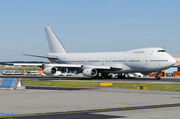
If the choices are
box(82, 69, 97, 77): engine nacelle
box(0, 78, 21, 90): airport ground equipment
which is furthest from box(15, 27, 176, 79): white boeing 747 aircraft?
box(0, 78, 21, 90): airport ground equipment

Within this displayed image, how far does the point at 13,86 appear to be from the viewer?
38.4 meters

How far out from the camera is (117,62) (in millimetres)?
72875

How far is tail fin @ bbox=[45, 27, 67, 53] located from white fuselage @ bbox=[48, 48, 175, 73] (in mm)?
8327

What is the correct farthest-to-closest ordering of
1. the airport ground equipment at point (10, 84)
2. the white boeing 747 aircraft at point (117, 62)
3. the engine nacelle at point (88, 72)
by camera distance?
the engine nacelle at point (88, 72)
the white boeing 747 aircraft at point (117, 62)
the airport ground equipment at point (10, 84)

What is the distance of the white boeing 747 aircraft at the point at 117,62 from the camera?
67.1 metres

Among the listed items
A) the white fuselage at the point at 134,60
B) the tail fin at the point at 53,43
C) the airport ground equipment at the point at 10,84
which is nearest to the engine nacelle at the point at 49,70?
the white fuselage at the point at 134,60

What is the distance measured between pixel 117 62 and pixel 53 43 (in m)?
22.5

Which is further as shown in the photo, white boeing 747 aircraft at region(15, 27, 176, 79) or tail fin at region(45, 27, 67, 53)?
tail fin at region(45, 27, 67, 53)

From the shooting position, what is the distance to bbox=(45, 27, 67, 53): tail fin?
87537mm

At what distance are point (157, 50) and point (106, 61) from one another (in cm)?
1273

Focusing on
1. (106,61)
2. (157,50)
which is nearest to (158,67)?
(157,50)

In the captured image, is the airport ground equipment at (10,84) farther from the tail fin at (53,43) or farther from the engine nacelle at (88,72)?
the tail fin at (53,43)

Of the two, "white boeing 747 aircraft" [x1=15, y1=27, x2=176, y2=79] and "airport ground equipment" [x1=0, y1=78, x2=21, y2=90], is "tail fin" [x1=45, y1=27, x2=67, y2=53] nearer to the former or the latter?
"white boeing 747 aircraft" [x1=15, y1=27, x2=176, y2=79]

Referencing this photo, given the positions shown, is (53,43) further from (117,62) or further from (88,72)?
(117,62)
